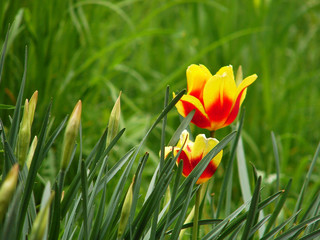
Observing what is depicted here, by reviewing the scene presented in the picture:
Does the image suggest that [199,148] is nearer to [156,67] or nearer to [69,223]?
[69,223]

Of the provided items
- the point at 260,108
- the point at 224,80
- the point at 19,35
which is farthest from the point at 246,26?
the point at 224,80

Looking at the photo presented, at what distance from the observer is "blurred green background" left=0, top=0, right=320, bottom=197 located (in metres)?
1.61

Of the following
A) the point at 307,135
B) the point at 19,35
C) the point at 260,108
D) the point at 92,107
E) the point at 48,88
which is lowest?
the point at 307,135

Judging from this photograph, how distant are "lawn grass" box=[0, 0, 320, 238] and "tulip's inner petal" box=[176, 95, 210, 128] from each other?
1.86 ft

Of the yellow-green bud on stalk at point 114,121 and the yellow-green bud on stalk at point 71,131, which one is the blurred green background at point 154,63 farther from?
the yellow-green bud on stalk at point 71,131

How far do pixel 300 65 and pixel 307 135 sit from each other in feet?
1.88

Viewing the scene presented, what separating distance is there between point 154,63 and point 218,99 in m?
1.76

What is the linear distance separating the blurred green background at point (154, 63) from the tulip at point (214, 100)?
675 mm

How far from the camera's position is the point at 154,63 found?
2502 mm

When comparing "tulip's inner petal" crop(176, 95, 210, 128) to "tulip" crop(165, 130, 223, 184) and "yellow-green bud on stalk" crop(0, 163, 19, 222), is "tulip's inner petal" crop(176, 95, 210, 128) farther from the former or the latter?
"yellow-green bud on stalk" crop(0, 163, 19, 222)

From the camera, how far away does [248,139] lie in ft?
6.31

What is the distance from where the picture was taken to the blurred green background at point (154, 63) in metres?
1.61

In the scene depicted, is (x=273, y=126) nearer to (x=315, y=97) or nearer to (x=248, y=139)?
(x=248, y=139)

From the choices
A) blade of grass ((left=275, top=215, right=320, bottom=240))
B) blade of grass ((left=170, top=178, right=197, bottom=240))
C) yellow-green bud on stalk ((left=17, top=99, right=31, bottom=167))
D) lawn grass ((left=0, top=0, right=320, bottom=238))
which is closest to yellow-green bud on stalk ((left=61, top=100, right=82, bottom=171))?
yellow-green bud on stalk ((left=17, top=99, right=31, bottom=167))
